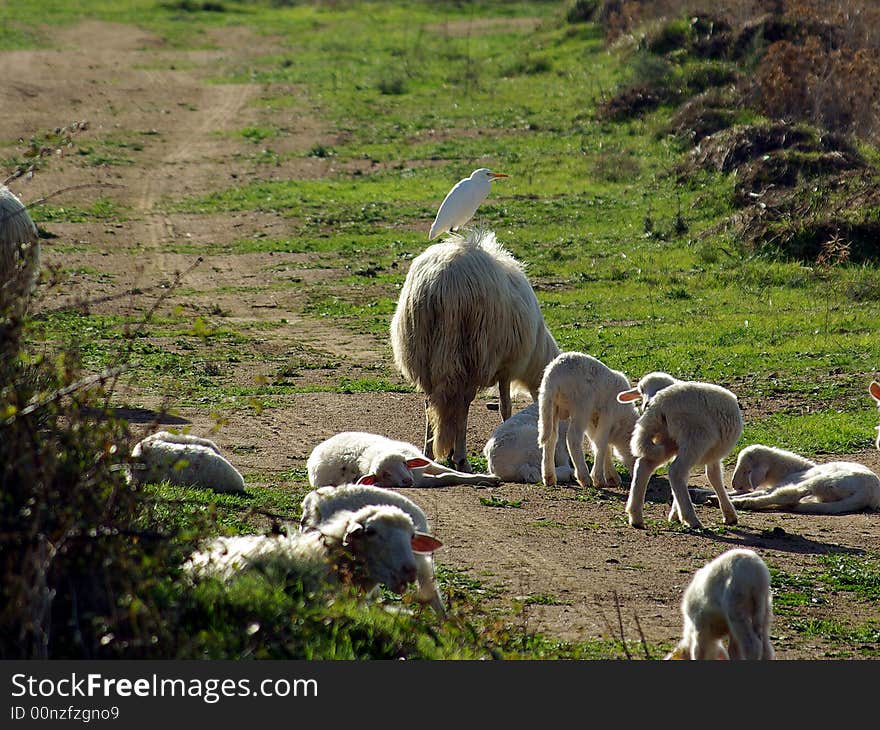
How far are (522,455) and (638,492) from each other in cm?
177

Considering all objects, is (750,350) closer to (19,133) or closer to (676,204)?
(676,204)

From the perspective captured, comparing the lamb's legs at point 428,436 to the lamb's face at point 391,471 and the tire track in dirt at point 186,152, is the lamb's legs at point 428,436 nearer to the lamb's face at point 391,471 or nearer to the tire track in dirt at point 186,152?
the lamb's face at point 391,471

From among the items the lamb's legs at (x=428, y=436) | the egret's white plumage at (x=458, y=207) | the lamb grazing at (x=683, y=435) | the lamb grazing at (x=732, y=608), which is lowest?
the lamb's legs at (x=428, y=436)

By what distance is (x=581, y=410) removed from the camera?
10297mm

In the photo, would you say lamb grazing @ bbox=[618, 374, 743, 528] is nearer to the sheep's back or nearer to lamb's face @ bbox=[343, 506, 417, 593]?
the sheep's back

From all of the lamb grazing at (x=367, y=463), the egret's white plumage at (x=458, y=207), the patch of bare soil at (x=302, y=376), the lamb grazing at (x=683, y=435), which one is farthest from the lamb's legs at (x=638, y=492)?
the egret's white plumage at (x=458, y=207)

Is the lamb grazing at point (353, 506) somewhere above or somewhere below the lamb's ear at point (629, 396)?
above

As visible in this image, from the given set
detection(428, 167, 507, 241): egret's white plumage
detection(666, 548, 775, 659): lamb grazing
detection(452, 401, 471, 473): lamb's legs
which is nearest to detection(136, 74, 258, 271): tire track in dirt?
detection(428, 167, 507, 241): egret's white plumage

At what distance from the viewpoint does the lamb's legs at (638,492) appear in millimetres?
9203

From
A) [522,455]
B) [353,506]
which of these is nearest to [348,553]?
[353,506]

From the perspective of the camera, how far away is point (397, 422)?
12.6 m

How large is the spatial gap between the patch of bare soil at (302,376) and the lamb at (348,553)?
922mm

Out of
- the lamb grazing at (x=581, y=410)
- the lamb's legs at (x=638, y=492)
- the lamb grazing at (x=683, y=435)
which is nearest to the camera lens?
the lamb grazing at (x=683, y=435)

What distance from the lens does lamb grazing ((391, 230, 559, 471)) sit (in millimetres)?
11320
